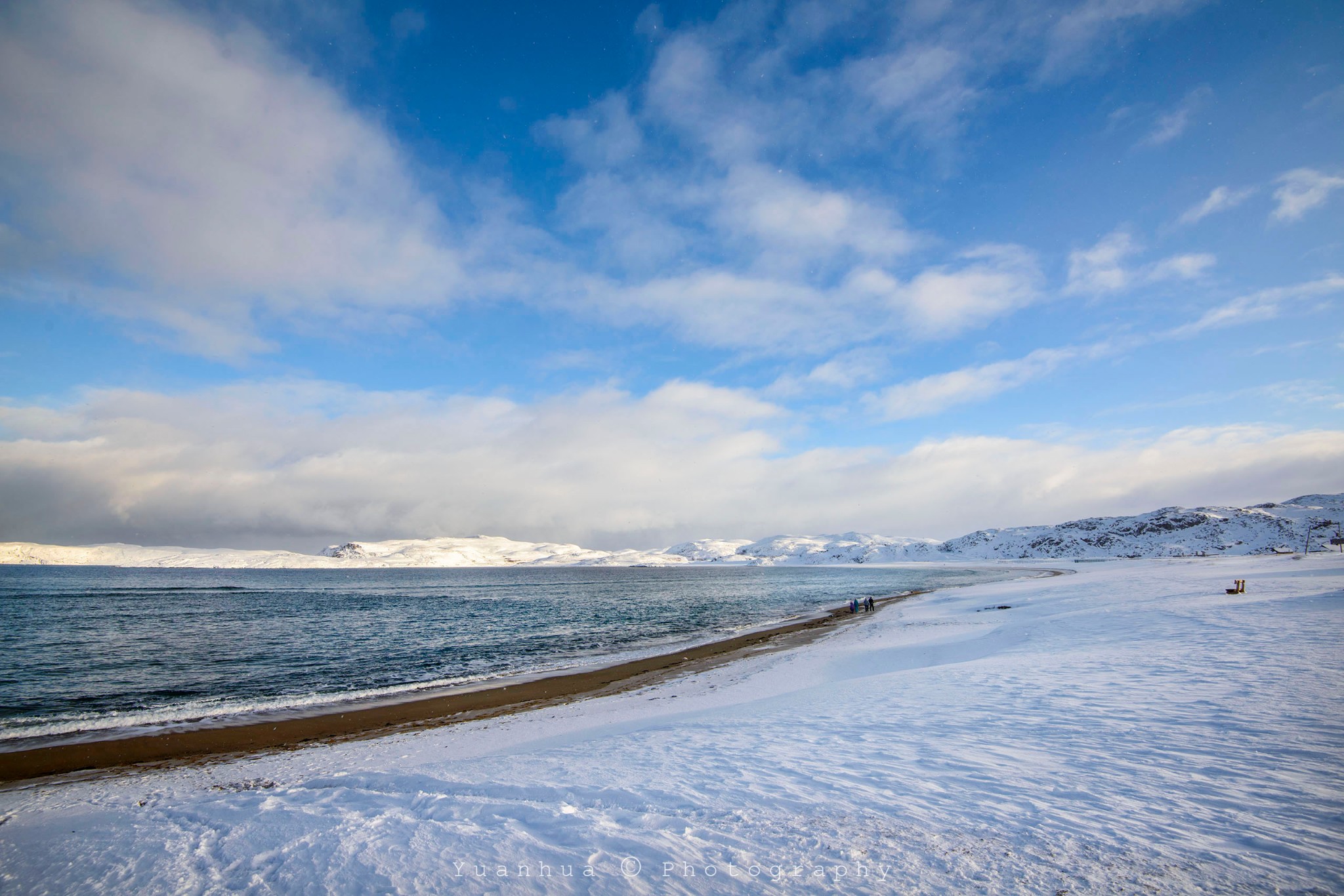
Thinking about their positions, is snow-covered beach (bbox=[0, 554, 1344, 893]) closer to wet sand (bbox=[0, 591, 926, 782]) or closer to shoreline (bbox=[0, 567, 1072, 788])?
shoreline (bbox=[0, 567, 1072, 788])

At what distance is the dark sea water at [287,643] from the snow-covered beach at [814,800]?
929cm

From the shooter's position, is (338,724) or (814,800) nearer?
(814,800)

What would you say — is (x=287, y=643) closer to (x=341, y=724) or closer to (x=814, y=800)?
(x=341, y=724)

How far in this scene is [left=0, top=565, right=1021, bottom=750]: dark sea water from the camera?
65.6 feet

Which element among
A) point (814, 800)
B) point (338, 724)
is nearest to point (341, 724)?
point (338, 724)

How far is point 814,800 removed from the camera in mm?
6688

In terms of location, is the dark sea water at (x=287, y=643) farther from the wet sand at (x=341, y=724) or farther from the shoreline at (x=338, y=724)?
the wet sand at (x=341, y=724)

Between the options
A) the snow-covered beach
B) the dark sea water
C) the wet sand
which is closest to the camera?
the snow-covered beach

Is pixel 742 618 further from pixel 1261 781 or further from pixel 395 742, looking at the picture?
pixel 1261 781

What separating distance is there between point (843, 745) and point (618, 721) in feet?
22.0

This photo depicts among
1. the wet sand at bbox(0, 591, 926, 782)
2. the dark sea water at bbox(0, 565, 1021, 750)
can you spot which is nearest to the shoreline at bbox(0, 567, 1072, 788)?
the wet sand at bbox(0, 591, 926, 782)

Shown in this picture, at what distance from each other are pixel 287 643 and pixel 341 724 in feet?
74.4

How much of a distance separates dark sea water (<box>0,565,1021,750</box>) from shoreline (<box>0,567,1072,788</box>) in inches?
70.2

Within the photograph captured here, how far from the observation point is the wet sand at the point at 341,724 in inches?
547
